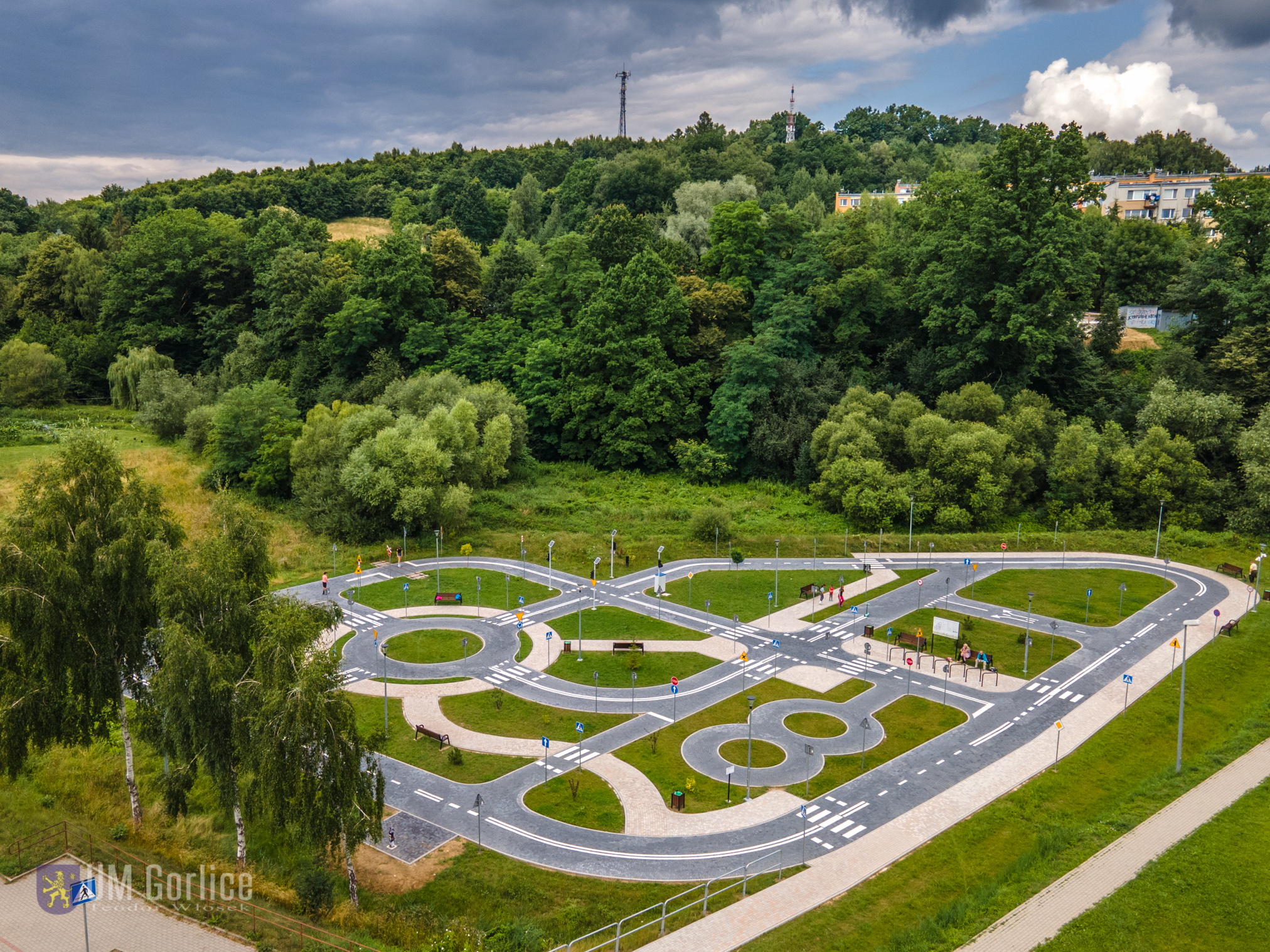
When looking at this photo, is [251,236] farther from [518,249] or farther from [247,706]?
[247,706]

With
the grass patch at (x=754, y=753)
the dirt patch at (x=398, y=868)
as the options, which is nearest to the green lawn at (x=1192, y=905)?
the grass patch at (x=754, y=753)

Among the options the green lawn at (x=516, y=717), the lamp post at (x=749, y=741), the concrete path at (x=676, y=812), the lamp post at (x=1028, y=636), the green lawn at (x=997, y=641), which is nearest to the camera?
the concrete path at (x=676, y=812)

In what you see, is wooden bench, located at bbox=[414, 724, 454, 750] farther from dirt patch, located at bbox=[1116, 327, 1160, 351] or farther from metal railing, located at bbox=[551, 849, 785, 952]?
dirt patch, located at bbox=[1116, 327, 1160, 351]

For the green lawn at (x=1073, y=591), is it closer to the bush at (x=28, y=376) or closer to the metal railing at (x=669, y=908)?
the metal railing at (x=669, y=908)

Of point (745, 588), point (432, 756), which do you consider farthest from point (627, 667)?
point (745, 588)

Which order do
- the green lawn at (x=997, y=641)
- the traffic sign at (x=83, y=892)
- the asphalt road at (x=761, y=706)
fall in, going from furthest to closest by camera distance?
the green lawn at (x=997, y=641) → the asphalt road at (x=761, y=706) → the traffic sign at (x=83, y=892)

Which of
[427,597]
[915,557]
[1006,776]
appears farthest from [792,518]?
[1006,776]
